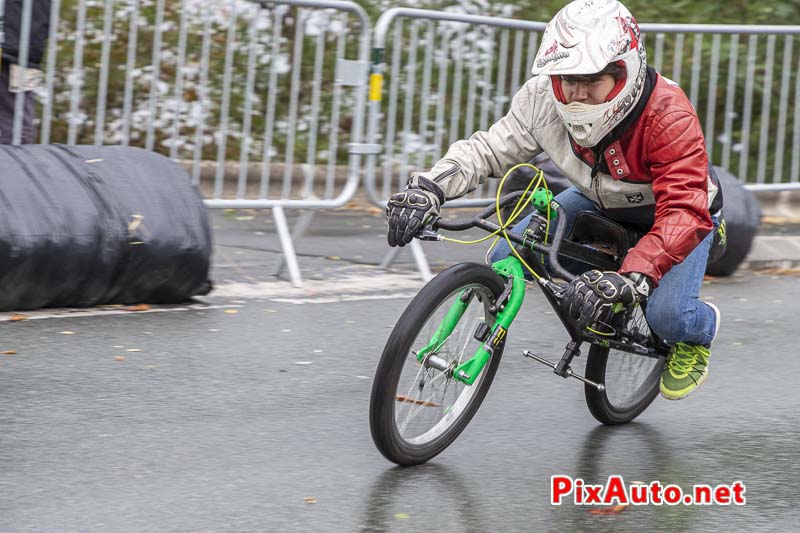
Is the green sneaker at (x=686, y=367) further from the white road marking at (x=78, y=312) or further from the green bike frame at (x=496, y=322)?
the white road marking at (x=78, y=312)

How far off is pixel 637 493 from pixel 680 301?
2.53 ft

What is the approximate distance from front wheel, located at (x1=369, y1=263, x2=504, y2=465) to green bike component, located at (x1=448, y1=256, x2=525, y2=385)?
0.03m

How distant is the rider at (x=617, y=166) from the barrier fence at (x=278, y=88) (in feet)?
→ 11.2

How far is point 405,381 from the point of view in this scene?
4.45 metres

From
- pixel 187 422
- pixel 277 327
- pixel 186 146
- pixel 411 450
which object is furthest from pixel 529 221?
pixel 186 146

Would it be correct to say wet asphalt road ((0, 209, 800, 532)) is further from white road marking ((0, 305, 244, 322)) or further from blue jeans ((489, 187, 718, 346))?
blue jeans ((489, 187, 718, 346))

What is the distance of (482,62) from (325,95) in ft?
4.22

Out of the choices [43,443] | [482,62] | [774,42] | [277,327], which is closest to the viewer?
[43,443]

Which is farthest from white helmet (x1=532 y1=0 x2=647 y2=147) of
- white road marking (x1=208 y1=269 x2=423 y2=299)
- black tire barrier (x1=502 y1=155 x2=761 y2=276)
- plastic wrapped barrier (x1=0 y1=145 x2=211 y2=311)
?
black tire barrier (x1=502 y1=155 x2=761 y2=276)

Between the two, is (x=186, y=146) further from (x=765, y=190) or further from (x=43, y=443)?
(x=765, y=190)

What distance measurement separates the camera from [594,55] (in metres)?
4.38

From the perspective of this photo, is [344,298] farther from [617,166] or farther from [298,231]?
[617,166]

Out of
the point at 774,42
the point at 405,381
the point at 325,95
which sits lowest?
the point at 405,381

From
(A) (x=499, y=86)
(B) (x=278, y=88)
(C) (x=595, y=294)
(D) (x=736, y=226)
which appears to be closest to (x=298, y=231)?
(B) (x=278, y=88)
